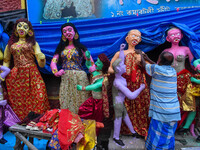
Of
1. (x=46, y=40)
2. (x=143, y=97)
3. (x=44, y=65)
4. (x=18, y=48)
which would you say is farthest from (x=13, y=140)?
(x=143, y=97)

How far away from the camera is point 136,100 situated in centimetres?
312

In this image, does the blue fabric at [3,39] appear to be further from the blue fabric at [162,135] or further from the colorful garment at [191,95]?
the colorful garment at [191,95]

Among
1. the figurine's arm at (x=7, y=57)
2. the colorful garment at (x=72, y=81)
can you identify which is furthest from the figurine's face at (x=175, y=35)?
the figurine's arm at (x=7, y=57)

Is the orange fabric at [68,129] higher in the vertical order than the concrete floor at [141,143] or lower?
higher

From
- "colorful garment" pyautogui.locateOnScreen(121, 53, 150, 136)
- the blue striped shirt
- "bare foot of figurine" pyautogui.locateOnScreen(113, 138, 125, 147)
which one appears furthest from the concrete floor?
the blue striped shirt

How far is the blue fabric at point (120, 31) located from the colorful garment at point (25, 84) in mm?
324

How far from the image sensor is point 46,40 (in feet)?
12.2

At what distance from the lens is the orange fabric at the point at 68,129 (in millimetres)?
2039

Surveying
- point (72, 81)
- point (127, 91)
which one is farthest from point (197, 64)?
point (72, 81)

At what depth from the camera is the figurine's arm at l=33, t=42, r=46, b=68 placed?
11.0ft

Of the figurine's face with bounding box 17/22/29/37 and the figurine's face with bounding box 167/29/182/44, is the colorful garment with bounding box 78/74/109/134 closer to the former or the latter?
the figurine's face with bounding box 167/29/182/44

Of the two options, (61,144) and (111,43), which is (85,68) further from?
(61,144)

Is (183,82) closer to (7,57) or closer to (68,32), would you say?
(68,32)

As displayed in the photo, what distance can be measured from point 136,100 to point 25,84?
217 cm
